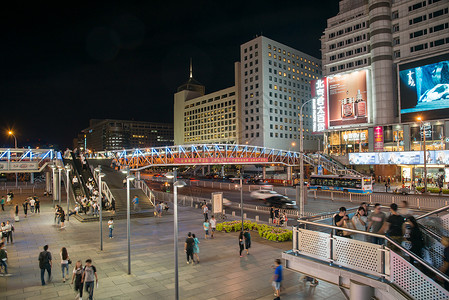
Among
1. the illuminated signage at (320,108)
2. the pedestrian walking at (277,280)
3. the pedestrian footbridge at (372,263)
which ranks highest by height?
the illuminated signage at (320,108)

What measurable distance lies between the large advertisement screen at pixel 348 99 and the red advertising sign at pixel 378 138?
3.28 metres

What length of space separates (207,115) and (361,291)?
120918 mm

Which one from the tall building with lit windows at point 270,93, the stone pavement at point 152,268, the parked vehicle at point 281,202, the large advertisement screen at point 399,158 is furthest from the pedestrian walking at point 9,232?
the tall building with lit windows at point 270,93

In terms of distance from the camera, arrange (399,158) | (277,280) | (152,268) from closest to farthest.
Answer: (277,280) < (152,268) < (399,158)

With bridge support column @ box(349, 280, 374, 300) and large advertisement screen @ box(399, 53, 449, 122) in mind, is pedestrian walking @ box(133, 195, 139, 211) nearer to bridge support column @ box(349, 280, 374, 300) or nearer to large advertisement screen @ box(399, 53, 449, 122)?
bridge support column @ box(349, 280, 374, 300)

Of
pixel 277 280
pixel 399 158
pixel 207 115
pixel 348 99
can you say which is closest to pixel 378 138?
pixel 399 158

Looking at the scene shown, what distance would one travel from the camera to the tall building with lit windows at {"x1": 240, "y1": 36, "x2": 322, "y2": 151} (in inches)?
3989

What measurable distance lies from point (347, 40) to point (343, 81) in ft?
38.3

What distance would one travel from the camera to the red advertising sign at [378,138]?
61344 millimetres

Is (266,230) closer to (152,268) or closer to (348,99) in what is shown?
(152,268)

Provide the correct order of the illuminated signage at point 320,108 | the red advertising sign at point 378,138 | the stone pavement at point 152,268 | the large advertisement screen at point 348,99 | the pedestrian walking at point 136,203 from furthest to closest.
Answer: the illuminated signage at point 320,108
the large advertisement screen at point 348,99
the red advertising sign at point 378,138
the pedestrian walking at point 136,203
the stone pavement at point 152,268

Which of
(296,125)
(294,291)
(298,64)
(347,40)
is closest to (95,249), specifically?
(294,291)

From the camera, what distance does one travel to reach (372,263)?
692 cm

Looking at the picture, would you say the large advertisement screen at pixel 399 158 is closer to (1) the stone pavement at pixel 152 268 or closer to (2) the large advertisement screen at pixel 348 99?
(2) the large advertisement screen at pixel 348 99
